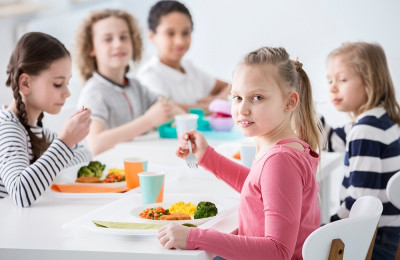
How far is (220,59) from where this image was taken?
4.91 m

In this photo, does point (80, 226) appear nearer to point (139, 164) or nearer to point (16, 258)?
point (16, 258)

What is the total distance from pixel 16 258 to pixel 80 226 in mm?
149

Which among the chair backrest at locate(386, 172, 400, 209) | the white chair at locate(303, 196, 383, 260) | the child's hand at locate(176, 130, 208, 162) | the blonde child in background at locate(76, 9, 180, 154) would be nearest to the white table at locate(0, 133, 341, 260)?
the child's hand at locate(176, 130, 208, 162)

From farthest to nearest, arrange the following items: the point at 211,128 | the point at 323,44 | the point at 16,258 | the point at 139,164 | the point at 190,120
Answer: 1. the point at 323,44
2. the point at 211,128
3. the point at 190,120
4. the point at 139,164
5. the point at 16,258

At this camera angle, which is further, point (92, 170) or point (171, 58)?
point (171, 58)

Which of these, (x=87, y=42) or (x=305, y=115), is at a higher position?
(x=87, y=42)

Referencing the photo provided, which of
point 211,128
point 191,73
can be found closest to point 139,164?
point 211,128

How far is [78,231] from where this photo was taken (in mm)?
1397

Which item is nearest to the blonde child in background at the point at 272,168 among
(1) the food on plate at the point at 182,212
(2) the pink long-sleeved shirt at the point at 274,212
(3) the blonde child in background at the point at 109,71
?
(2) the pink long-sleeved shirt at the point at 274,212

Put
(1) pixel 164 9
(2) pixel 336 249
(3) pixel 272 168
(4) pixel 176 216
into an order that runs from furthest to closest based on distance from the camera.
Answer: (1) pixel 164 9, (4) pixel 176 216, (3) pixel 272 168, (2) pixel 336 249

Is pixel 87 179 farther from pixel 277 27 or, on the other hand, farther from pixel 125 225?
pixel 277 27

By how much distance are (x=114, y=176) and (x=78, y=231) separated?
0.47 m

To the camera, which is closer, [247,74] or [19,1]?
[247,74]

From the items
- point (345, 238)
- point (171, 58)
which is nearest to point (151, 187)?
point (345, 238)
